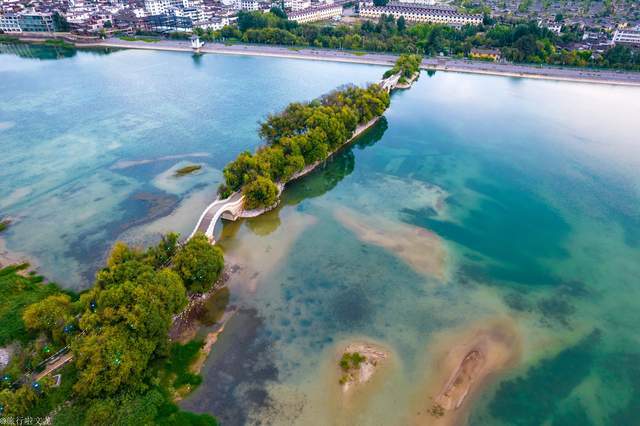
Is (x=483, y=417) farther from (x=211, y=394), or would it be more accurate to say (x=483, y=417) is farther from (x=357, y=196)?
(x=357, y=196)

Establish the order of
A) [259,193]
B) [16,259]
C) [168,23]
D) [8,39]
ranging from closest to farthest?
[16,259] < [259,193] < [8,39] < [168,23]

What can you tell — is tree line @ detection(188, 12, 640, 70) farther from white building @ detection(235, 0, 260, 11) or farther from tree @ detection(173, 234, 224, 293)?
tree @ detection(173, 234, 224, 293)

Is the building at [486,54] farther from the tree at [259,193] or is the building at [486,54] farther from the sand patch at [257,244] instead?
the tree at [259,193]

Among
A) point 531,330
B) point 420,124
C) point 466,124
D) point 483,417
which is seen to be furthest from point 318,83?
point 483,417

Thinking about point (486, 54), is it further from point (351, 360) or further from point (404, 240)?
point (351, 360)

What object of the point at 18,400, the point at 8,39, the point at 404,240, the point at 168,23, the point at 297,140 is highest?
the point at 168,23

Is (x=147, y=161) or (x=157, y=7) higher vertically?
(x=157, y=7)

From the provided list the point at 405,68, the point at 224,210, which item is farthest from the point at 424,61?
the point at 224,210
